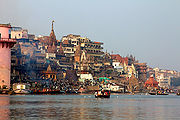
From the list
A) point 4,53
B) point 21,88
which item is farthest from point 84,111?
point 21,88

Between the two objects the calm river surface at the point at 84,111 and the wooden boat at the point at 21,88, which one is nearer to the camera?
the calm river surface at the point at 84,111

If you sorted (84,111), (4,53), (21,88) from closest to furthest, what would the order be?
(84,111), (4,53), (21,88)

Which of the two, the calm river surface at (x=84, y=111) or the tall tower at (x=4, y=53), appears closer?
the calm river surface at (x=84, y=111)

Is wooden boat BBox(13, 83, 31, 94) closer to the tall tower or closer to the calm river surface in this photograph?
the tall tower

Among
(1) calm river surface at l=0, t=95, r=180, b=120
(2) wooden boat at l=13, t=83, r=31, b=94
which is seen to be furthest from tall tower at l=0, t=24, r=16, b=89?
(2) wooden boat at l=13, t=83, r=31, b=94

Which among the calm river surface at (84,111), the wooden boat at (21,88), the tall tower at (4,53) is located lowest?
the calm river surface at (84,111)


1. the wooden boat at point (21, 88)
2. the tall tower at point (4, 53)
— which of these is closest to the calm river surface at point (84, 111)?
the tall tower at point (4, 53)

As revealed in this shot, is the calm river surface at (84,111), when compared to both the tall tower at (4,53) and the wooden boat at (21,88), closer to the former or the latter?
the tall tower at (4,53)

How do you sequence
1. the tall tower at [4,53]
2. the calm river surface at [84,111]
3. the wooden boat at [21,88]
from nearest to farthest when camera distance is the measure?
the calm river surface at [84,111] → the tall tower at [4,53] → the wooden boat at [21,88]

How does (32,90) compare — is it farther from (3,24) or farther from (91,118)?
(91,118)

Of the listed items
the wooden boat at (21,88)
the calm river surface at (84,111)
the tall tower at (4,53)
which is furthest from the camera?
the wooden boat at (21,88)

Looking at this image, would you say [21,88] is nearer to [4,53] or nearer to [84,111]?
[4,53]

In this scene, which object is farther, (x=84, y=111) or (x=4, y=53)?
(x=4, y=53)

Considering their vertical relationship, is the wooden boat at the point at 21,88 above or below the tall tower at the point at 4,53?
below
